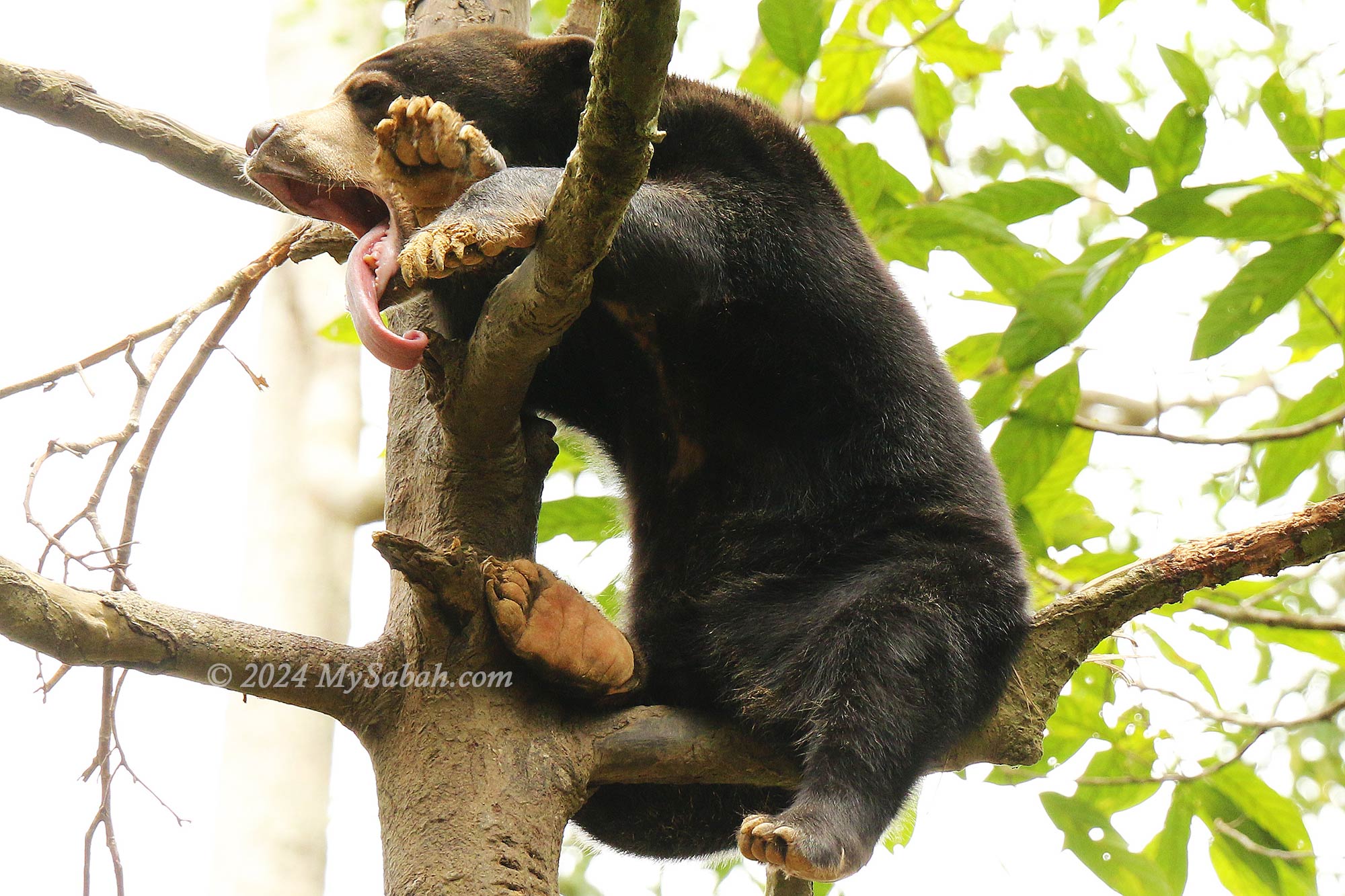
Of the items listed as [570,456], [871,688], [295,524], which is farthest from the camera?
[295,524]

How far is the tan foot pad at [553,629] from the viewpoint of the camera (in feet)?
8.29

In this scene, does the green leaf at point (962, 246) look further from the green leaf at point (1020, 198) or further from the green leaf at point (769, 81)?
the green leaf at point (769, 81)

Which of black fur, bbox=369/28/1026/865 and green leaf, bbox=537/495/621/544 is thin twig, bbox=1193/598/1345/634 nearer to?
black fur, bbox=369/28/1026/865

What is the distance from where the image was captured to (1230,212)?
9.99 feet

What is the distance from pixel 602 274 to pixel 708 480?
2.28 feet

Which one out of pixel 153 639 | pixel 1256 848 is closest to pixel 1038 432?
pixel 1256 848

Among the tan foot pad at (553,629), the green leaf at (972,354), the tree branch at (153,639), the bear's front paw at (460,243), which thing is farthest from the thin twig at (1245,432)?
the tree branch at (153,639)

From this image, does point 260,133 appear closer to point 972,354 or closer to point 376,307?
point 376,307

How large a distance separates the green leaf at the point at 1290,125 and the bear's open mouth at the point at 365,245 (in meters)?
2.22

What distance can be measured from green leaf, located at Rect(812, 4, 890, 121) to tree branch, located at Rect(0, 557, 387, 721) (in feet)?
9.34

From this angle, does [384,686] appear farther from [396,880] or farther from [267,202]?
[267,202]

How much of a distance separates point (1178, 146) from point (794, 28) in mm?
1127

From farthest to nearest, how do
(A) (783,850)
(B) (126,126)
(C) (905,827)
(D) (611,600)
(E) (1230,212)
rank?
1. (D) (611,600)
2. (C) (905,827)
3. (B) (126,126)
4. (E) (1230,212)
5. (A) (783,850)

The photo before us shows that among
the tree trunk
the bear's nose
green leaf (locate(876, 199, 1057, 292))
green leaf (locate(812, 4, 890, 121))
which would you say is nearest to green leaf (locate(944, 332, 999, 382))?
green leaf (locate(876, 199, 1057, 292))
